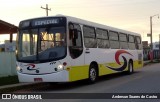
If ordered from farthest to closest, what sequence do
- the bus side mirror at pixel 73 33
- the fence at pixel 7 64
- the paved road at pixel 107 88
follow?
the fence at pixel 7 64 → the bus side mirror at pixel 73 33 → the paved road at pixel 107 88

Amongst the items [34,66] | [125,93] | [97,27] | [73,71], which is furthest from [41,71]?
[97,27]

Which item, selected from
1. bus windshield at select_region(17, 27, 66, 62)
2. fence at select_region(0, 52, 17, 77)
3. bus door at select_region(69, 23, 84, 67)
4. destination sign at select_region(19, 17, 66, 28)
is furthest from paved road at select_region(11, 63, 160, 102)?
fence at select_region(0, 52, 17, 77)

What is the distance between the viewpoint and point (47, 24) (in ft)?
52.9

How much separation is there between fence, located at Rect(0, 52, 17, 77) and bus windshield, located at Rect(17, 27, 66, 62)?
5.75 m

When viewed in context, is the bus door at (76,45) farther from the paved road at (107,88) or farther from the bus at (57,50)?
the paved road at (107,88)

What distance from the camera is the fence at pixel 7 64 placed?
21.9 metres

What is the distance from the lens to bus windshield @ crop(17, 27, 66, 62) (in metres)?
15.6

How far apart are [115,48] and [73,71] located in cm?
673

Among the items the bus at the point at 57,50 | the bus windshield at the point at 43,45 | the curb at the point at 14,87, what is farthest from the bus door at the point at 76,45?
the curb at the point at 14,87

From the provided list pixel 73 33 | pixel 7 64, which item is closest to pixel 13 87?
pixel 73 33

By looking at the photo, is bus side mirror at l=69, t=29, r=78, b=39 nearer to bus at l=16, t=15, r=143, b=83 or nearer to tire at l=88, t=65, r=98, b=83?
bus at l=16, t=15, r=143, b=83

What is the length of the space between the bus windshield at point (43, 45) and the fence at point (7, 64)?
5.75 meters

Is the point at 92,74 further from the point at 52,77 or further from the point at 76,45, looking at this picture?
the point at 52,77

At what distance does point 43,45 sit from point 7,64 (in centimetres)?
717
